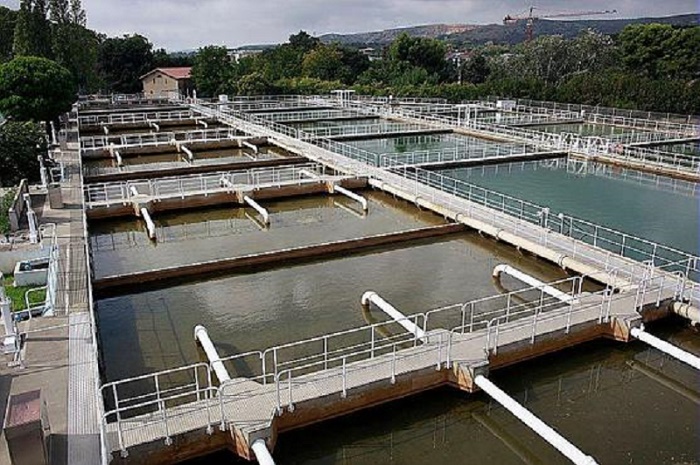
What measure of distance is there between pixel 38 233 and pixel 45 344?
517cm

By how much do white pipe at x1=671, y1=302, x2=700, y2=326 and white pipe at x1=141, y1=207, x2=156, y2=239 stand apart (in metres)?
10.8

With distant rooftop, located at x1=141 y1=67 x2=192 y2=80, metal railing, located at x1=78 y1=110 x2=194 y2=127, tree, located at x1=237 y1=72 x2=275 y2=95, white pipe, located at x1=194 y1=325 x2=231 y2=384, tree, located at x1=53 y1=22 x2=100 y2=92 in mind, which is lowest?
white pipe, located at x1=194 y1=325 x2=231 y2=384

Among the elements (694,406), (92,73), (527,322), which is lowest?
(694,406)

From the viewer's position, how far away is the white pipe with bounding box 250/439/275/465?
251 inches

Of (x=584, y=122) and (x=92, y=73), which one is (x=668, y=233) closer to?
(x=584, y=122)

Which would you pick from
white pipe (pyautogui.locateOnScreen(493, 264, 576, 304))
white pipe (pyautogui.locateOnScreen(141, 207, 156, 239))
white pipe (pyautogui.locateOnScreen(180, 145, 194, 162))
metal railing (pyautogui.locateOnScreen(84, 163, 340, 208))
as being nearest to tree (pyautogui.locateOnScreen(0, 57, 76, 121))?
white pipe (pyautogui.locateOnScreen(180, 145, 194, 162))

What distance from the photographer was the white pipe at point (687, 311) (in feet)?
31.3

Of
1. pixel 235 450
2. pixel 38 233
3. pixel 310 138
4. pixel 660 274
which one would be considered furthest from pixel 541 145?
pixel 235 450

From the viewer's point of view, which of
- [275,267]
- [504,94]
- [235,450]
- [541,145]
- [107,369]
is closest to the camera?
[235,450]

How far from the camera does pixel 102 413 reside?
631 cm

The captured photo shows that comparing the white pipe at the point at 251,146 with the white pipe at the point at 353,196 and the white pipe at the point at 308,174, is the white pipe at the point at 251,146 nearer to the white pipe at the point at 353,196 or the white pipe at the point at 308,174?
the white pipe at the point at 308,174

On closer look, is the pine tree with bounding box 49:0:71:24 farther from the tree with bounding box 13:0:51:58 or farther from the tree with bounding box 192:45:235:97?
the tree with bounding box 192:45:235:97

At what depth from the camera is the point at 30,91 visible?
2475cm

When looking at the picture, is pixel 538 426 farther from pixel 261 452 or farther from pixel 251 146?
pixel 251 146
